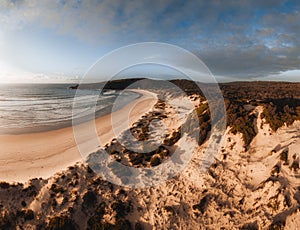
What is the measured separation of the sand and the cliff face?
2302 mm

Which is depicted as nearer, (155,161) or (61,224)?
(61,224)

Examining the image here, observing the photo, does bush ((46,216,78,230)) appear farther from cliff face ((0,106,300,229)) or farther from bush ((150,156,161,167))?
bush ((150,156,161,167))

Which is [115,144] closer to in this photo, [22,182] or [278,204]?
[22,182]

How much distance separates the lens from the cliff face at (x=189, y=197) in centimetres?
1135

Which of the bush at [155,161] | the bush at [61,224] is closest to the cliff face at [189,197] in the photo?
the bush at [61,224]

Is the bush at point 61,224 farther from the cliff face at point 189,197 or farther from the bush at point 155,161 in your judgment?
the bush at point 155,161

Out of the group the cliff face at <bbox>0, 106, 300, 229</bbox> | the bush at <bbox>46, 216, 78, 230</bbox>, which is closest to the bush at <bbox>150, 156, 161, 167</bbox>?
the cliff face at <bbox>0, 106, 300, 229</bbox>

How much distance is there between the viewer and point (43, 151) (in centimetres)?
2075

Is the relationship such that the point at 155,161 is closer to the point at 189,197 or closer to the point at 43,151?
the point at 189,197

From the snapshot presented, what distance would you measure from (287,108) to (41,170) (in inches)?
851

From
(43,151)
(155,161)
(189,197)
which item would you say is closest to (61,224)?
(189,197)

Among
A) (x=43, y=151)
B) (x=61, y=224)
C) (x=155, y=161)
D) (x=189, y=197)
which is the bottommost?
(x=61, y=224)

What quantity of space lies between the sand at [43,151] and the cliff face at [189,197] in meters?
2.30

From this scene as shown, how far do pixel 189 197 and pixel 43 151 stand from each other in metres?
15.5
